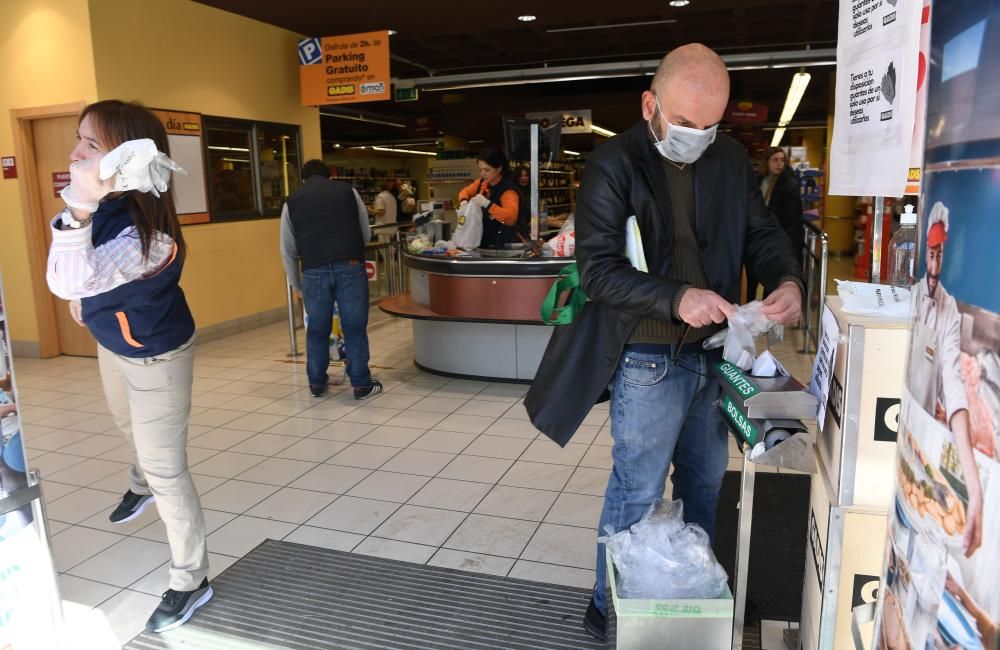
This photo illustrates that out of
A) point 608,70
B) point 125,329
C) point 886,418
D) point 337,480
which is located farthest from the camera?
point 608,70

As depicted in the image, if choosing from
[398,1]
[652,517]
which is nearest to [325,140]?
[398,1]

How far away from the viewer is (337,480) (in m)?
3.86

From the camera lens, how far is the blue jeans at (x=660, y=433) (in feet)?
6.62

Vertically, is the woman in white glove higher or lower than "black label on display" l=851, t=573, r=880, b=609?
higher

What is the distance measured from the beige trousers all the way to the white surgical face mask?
1698 mm

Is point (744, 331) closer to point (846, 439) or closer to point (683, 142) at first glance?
point (846, 439)

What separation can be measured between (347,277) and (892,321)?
410 centimetres

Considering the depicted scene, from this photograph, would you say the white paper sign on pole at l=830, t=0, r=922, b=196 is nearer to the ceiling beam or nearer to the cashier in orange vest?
the cashier in orange vest

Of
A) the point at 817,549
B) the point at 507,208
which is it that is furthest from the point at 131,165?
the point at 507,208

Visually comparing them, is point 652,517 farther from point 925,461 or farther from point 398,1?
point 398,1

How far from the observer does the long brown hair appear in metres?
2.35

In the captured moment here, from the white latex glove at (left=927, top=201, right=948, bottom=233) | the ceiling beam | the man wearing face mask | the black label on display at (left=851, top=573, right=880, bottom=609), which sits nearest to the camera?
the white latex glove at (left=927, top=201, right=948, bottom=233)

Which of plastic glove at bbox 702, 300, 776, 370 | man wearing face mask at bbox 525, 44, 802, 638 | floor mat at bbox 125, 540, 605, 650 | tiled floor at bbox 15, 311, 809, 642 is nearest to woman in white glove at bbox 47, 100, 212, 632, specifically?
floor mat at bbox 125, 540, 605, 650

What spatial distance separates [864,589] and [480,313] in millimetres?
3913
